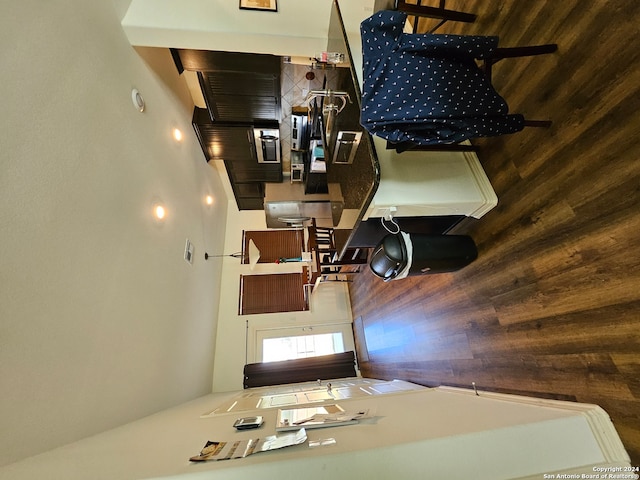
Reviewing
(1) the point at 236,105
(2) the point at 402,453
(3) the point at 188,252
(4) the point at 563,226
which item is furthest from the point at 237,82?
(2) the point at 402,453

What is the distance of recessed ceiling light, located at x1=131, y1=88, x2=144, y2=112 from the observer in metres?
2.18

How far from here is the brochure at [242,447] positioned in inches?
39.3

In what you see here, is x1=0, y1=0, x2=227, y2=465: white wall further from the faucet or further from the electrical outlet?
the faucet

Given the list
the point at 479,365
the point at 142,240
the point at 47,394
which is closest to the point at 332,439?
the point at 47,394

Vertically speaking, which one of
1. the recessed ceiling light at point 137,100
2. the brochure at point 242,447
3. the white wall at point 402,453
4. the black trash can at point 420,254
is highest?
the recessed ceiling light at point 137,100

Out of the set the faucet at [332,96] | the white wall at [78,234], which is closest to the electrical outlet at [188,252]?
the white wall at [78,234]

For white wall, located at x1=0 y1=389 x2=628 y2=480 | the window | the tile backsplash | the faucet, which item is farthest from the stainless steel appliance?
white wall, located at x1=0 y1=389 x2=628 y2=480

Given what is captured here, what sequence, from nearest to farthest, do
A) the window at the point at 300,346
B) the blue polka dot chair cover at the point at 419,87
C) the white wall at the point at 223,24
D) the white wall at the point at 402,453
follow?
the white wall at the point at 402,453 → the blue polka dot chair cover at the point at 419,87 → the white wall at the point at 223,24 → the window at the point at 300,346

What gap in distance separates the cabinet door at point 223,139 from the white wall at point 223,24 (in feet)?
4.63

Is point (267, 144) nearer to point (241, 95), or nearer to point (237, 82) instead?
point (241, 95)

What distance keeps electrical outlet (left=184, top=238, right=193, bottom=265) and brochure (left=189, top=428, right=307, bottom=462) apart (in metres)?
2.31

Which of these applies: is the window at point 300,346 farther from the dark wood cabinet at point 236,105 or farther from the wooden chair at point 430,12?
the wooden chair at point 430,12

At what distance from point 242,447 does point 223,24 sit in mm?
2704

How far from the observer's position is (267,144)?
385 centimetres
